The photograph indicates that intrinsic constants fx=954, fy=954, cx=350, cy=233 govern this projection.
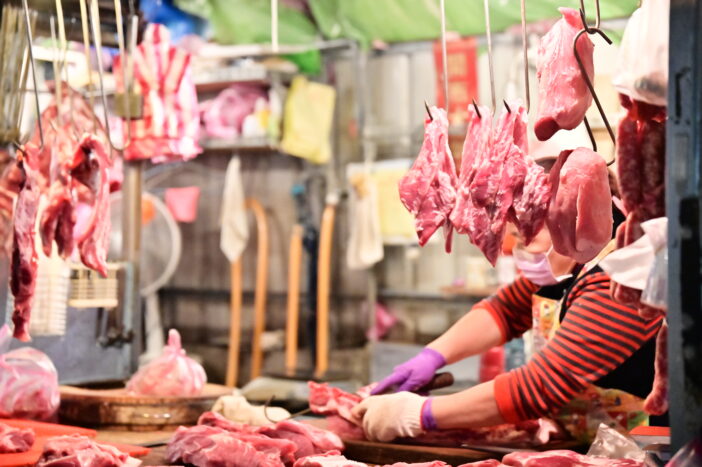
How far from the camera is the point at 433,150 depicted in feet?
9.15

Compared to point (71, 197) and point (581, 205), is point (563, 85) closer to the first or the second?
point (581, 205)

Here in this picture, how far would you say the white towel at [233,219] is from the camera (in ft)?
27.0

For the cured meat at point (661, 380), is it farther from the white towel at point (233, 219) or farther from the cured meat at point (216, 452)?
the white towel at point (233, 219)

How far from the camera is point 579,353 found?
306 cm

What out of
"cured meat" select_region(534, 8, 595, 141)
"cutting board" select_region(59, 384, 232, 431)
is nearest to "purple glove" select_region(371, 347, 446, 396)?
"cutting board" select_region(59, 384, 232, 431)

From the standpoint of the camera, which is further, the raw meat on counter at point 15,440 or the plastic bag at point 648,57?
the raw meat on counter at point 15,440

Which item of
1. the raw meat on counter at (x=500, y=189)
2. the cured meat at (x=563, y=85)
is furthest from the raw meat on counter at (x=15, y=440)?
the cured meat at (x=563, y=85)

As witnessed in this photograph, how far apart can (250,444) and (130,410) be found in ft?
3.29

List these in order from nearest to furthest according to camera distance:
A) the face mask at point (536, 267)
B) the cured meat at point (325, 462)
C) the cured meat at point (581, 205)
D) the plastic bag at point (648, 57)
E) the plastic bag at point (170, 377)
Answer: the plastic bag at point (648, 57) < the cured meat at point (581, 205) < the cured meat at point (325, 462) < the face mask at point (536, 267) < the plastic bag at point (170, 377)

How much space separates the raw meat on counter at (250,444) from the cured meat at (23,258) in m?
0.68

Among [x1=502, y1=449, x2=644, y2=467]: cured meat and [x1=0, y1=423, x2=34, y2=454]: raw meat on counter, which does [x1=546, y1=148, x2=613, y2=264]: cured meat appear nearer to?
[x1=502, y1=449, x2=644, y2=467]: cured meat

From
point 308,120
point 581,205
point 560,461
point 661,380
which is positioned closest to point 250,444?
point 560,461

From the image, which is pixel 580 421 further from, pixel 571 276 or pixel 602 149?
pixel 602 149

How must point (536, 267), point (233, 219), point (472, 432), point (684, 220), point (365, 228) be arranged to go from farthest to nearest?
point (233, 219) < point (365, 228) < point (536, 267) < point (472, 432) < point (684, 220)
